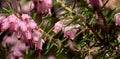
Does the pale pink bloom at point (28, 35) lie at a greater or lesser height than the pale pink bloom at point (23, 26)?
lesser

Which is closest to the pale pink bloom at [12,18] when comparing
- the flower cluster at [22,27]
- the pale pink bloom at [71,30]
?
the flower cluster at [22,27]

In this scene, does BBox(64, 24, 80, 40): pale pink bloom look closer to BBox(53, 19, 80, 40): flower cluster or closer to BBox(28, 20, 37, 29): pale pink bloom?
BBox(53, 19, 80, 40): flower cluster

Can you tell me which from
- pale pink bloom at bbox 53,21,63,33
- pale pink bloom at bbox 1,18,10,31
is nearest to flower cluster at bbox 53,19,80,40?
pale pink bloom at bbox 53,21,63,33

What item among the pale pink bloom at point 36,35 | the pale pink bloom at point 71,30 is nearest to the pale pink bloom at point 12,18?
the pale pink bloom at point 36,35

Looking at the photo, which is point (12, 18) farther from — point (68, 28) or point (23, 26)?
point (68, 28)

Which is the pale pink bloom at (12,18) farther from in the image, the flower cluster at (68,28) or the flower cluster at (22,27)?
the flower cluster at (68,28)

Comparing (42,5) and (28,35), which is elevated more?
(42,5)

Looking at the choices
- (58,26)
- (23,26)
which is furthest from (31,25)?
(58,26)

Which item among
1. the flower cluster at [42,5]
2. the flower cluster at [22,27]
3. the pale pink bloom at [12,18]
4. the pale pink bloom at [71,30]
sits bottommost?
the pale pink bloom at [71,30]

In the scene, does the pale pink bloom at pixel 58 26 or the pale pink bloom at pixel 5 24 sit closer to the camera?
the pale pink bloom at pixel 5 24

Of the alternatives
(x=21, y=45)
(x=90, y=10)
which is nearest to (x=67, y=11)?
(x=90, y=10)

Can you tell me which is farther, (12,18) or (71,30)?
(71,30)
